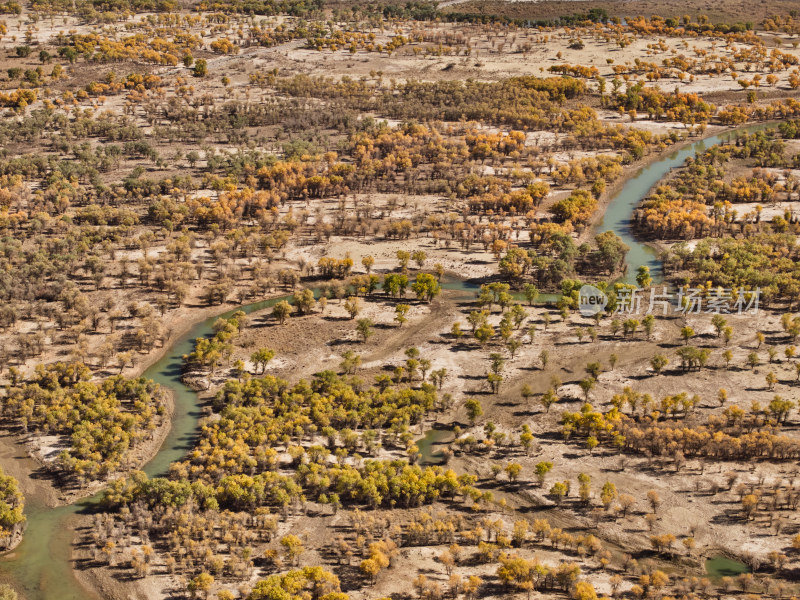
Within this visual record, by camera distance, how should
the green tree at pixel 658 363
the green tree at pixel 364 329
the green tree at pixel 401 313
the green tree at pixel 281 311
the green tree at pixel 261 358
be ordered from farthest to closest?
1. the green tree at pixel 401 313
2. the green tree at pixel 281 311
3. the green tree at pixel 364 329
4. the green tree at pixel 261 358
5. the green tree at pixel 658 363

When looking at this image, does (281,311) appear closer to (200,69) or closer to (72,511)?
(72,511)

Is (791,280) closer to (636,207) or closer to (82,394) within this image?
(636,207)

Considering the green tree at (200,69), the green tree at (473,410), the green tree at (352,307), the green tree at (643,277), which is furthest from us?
the green tree at (200,69)

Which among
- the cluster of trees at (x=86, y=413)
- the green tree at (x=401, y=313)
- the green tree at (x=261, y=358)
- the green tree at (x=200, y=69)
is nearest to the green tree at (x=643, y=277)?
the green tree at (x=401, y=313)

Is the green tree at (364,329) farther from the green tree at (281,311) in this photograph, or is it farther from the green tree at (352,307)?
the green tree at (281,311)

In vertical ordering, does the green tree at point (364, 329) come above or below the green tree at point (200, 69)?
below

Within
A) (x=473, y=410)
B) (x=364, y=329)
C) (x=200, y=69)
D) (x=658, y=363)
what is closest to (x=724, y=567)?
(x=473, y=410)

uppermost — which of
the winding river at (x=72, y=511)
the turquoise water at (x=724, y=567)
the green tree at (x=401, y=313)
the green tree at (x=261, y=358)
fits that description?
the green tree at (x=401, y=313)
